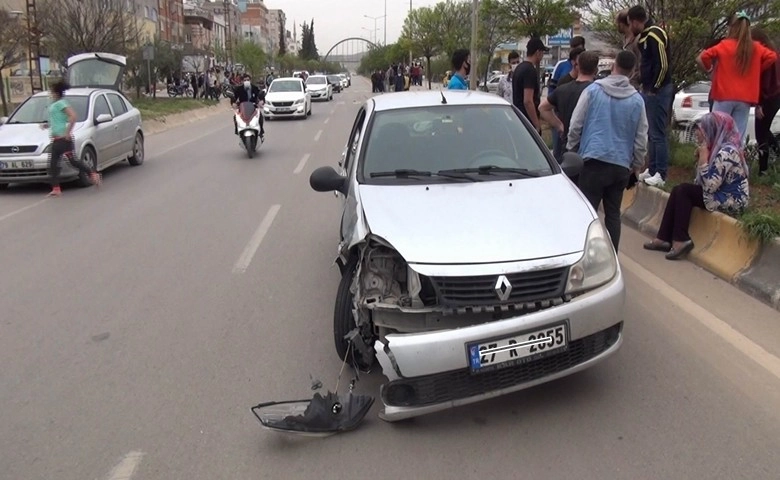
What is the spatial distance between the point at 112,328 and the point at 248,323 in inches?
40.0

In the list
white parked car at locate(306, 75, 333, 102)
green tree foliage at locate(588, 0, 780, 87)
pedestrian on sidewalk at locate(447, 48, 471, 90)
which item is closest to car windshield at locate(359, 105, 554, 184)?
pedestrian on sidewalk at locate(447, 48, 471, 90)

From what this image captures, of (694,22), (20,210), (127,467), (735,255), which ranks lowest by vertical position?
(127,467)

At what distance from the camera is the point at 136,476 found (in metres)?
3.35

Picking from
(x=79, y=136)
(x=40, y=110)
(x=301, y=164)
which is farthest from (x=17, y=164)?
(x=301, y=164)

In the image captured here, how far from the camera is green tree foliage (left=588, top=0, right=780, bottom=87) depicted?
31.2 feet

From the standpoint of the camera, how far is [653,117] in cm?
830

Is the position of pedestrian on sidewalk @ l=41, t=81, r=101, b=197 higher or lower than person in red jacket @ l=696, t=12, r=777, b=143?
lower

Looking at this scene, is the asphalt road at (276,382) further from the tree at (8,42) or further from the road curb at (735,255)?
the tree at (8,42)

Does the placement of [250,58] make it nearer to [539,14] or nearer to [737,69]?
[539,14]

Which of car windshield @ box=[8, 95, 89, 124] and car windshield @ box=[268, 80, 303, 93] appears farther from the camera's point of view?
car windshield @ box=[268, 80, 303, 93]

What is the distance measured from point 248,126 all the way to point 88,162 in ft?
13.9

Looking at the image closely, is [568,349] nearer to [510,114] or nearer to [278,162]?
[510,114]

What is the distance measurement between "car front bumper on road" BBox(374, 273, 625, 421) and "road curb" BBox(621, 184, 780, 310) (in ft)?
7.58

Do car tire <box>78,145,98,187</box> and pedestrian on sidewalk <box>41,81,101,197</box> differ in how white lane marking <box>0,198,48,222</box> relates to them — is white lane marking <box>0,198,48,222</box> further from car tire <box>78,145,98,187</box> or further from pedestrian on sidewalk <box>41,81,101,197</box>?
car tire <box>78,145,98,187</box>
